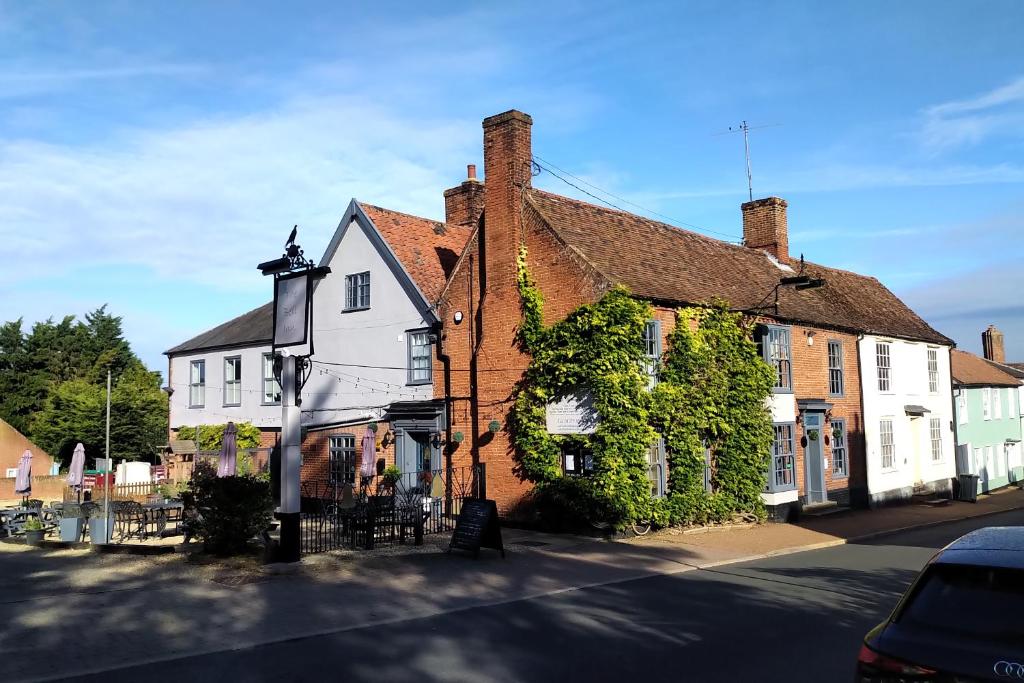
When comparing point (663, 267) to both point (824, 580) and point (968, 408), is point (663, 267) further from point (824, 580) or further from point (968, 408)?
point (968, 408)

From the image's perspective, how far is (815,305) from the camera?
26750mm

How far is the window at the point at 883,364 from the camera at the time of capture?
92.9ft

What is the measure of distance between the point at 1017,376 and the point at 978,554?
42475 mm

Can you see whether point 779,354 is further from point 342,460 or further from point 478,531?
point 342,460

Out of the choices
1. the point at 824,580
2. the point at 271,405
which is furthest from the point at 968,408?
the point at 271,405

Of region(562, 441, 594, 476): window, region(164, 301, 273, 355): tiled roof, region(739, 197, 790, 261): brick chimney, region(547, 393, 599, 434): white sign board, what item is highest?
region(739, 197, 790, 261): brick chimney

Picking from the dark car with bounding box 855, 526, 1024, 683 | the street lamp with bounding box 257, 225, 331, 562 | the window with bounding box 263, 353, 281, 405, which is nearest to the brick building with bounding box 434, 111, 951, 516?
the street lamp with bounding box 257, 225, 331, 562

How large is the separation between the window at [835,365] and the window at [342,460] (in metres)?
14.9

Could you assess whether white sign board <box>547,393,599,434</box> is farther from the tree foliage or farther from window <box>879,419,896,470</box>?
the tree foliage

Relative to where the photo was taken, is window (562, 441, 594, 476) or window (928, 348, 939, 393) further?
window (928, 348, 939, 393)

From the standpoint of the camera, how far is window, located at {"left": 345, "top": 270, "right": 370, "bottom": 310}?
25.9m

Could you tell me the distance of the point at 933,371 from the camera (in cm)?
3172

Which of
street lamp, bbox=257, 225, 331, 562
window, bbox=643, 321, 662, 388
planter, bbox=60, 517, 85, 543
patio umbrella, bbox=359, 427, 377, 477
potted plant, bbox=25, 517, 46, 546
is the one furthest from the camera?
patio umbrella, bbox=359, 427, 377, 477

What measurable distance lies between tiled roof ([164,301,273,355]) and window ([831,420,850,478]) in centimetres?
1899
